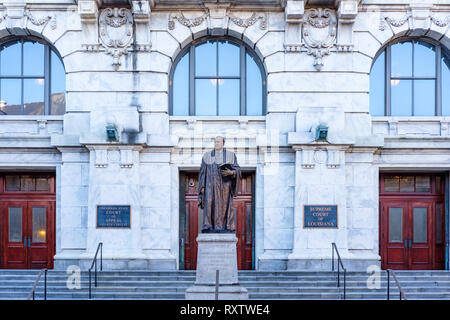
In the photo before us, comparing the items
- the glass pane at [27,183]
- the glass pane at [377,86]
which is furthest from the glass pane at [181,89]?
the glass pane at [377,86]

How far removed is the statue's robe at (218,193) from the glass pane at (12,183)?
7.51 m

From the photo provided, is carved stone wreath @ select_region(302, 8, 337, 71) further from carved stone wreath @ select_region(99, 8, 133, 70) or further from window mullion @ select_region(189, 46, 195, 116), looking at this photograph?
carved stone wreath @ select_region(99, 8, 133, 70)

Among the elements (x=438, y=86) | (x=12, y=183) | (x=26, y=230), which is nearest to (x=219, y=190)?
(x=26, y=230)

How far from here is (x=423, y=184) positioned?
18.9m

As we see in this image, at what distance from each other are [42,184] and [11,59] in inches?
153

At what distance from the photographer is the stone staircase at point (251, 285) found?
1514cm

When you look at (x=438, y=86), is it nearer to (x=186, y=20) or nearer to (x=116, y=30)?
(x=186, y=20)

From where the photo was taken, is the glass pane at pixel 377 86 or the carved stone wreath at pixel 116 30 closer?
the carved stone wreath at pixel 116 30

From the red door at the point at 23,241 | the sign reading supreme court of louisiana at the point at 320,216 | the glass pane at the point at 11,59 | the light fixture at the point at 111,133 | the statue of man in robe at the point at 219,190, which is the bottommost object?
the red door at the point at 23,241

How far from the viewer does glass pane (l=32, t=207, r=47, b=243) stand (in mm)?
18703

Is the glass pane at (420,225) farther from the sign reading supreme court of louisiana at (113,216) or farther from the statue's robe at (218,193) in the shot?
the sign reading supreme court of louisiana at (113,216)

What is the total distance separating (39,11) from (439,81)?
12053 millimetres
